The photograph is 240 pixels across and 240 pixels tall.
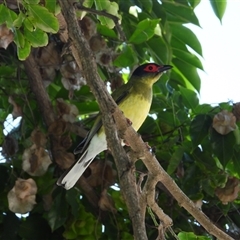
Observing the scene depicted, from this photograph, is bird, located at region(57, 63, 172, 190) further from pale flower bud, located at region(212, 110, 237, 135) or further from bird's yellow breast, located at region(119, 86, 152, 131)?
pale flower bud, located at region(212, 110, 237, 135)

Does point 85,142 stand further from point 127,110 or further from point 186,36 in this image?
point 186,36

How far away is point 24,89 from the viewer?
2713 mm

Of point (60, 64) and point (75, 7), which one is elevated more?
point (75, 7)

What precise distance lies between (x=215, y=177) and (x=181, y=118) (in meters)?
0.29

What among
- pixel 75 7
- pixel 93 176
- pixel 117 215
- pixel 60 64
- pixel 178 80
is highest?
pixel 75 7

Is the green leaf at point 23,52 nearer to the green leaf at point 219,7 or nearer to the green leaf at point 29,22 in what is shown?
the green leaf at point 29,22

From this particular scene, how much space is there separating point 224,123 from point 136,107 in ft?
1.44

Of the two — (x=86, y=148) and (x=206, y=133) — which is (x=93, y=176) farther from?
(x=206, y=133)

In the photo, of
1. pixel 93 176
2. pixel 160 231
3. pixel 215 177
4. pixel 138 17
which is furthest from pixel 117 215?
pixel 160 231

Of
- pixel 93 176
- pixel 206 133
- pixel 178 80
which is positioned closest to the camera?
pixel 206 133

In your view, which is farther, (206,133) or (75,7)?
(206,133)

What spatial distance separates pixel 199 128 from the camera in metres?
2.42

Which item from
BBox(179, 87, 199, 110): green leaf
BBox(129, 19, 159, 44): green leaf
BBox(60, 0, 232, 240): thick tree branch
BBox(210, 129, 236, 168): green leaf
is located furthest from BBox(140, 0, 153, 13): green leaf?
BBox(60, 0, 232, 240): thick tree branch

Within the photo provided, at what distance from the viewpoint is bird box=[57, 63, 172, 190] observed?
7.90ft
